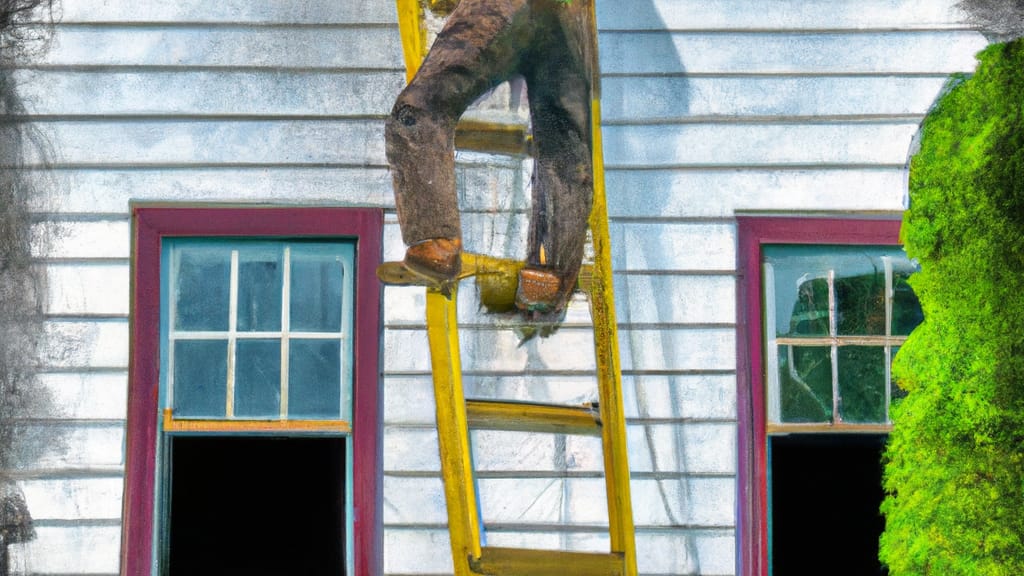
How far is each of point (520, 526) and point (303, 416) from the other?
0.89 metres

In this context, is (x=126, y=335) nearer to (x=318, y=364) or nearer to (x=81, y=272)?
(x=81, y=272)

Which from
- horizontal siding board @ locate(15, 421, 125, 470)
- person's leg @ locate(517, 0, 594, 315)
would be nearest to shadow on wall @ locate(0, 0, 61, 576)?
horizontal siding board @ locate(15, 421, 125, 470)

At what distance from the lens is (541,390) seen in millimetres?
3514

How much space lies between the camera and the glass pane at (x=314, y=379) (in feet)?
11.7

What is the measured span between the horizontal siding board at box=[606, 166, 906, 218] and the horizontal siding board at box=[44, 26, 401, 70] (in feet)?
3.34

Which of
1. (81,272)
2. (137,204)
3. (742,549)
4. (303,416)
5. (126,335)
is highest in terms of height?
(137,204)

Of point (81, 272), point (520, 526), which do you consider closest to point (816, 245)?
point (520, 526)

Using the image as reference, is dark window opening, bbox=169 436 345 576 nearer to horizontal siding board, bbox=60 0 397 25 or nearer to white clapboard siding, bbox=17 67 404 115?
white clapboard siding, bbox=17 67 404 115

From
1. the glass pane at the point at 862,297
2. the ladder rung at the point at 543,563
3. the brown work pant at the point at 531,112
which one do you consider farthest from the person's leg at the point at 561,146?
the glass pane at the point at 862,297

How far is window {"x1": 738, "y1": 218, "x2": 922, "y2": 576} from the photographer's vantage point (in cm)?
357

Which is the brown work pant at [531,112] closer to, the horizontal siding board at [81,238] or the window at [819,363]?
the window at [819,363]

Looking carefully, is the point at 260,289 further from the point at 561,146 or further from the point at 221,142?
the point at 561,146

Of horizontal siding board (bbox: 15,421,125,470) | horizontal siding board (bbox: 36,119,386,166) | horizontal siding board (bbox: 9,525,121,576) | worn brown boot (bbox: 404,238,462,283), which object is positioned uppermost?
horizontal siding board (bbox: 36,119,386,166)

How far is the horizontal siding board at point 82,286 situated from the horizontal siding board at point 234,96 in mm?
569
